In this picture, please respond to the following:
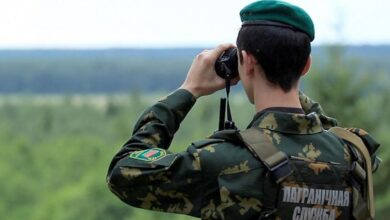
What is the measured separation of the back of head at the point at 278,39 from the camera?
7.70ft

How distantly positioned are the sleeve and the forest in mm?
354

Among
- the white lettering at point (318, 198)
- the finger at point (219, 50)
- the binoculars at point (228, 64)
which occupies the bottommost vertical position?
the white lettering at point (318, 198)

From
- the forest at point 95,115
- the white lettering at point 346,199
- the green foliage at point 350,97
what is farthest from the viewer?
the forest at point 95,115

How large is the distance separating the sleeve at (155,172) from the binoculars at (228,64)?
0.18 meters

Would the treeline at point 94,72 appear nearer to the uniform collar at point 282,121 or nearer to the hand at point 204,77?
the hand at point 204,77

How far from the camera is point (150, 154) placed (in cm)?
240

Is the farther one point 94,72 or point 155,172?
point 94,72

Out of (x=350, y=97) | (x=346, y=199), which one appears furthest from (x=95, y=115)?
(x=346, y=199)

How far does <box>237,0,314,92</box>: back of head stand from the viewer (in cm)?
235

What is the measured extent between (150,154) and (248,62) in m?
0.32

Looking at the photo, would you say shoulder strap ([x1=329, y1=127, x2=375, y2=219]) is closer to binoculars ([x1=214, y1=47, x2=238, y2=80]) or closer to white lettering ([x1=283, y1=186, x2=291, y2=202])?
white lettering ([x1=283, y1=186, x2=291, y2=202])

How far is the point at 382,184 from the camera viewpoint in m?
24.7

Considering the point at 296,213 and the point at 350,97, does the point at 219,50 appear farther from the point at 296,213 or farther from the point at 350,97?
the point at 350,97

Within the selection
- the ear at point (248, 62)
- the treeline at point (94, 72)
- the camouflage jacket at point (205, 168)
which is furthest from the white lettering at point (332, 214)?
the treeline at point (94, 72)
